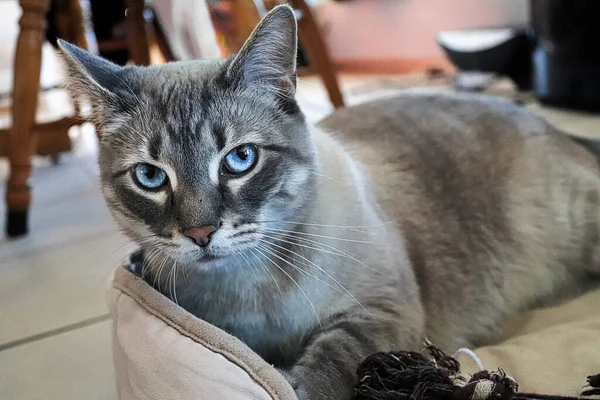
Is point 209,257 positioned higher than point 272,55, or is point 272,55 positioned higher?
point 272,55

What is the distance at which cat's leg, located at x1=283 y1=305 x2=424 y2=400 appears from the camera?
95 centimetres

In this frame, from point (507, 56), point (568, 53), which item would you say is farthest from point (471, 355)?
point (507, 56)

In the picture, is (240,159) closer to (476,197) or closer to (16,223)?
(476,197)

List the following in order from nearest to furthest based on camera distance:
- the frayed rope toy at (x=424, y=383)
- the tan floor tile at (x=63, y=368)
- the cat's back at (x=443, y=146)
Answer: the frayed rope toy at (x=424, y=383)
the tan floor tile at (x=63, y=368)
the cat's back at (x=443, y=146)

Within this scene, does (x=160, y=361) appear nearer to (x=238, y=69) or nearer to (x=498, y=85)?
(x=238, y=69)

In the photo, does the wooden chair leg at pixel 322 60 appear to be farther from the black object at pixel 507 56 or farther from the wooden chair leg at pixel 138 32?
the black object at pixel 507 56

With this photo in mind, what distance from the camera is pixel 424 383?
0.88 meters

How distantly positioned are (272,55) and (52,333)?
0.91 m

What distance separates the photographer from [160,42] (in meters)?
2.59

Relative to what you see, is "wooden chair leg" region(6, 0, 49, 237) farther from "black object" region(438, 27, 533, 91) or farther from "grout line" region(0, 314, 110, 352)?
"black object" region(438, 27, 533, 91)

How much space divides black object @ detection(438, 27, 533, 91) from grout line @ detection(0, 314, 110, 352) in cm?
261

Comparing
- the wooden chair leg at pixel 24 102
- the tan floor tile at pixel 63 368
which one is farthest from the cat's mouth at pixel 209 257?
the wooden chair leg at pixel 24 102

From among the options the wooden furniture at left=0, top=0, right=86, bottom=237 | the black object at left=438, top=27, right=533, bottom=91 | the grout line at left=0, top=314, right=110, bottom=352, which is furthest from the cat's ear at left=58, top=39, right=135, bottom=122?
the black object at left=438, top=27, right=533, bottom=91

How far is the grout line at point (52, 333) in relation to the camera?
1425 mm
